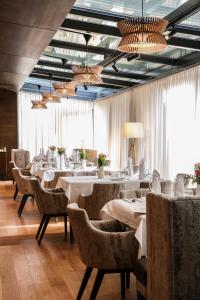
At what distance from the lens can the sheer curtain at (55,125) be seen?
13812 millimetres

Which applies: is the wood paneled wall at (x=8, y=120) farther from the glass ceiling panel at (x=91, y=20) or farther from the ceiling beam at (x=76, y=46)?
the glass ceiling panel at (x=91, y=20)

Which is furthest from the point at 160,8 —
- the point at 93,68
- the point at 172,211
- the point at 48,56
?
the point at 48,56

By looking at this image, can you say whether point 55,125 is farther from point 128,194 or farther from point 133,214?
point 133,214

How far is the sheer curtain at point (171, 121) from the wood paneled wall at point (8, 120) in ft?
16.0

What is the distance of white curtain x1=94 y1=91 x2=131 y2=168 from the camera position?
11.2 metres

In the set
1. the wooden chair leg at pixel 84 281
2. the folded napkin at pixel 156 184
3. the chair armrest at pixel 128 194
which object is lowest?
the wooden chair leg at pixel 84 281

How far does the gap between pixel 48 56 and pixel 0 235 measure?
4.98m

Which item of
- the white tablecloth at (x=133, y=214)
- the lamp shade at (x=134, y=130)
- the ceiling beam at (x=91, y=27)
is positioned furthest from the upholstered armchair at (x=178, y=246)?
the lamp shade at (x=134, y=130)

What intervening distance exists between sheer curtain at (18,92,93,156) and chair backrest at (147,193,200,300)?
38.6 ft

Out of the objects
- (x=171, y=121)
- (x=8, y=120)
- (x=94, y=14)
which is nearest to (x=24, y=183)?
(x=94, y=14)

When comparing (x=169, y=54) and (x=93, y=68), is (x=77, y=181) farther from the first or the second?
(x=169, y=54)

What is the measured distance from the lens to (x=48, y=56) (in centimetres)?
923

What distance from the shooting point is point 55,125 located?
558 inches

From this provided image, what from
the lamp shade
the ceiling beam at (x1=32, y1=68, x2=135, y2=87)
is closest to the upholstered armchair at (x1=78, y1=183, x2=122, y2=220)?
the lamp shade
